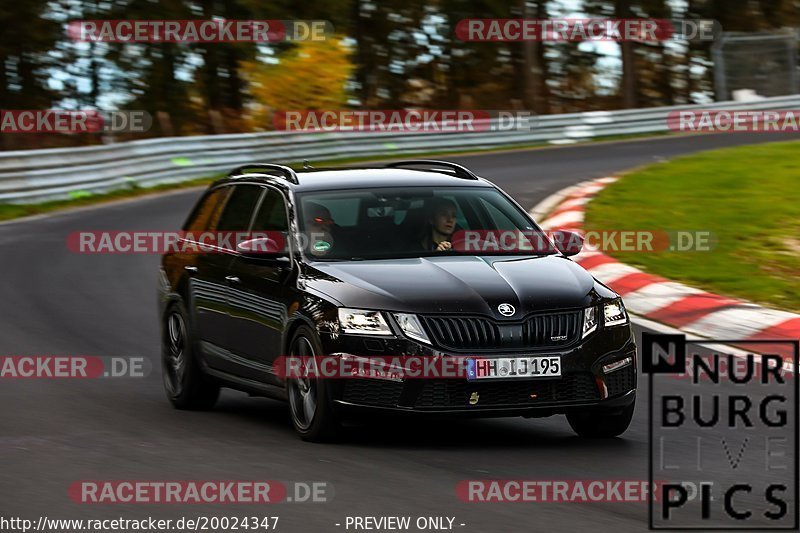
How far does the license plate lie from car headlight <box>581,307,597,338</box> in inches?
12.3

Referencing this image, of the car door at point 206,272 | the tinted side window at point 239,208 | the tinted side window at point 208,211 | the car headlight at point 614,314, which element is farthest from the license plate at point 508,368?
the tinted side window at point 208,211

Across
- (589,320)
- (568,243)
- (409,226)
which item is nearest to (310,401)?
(409,226)

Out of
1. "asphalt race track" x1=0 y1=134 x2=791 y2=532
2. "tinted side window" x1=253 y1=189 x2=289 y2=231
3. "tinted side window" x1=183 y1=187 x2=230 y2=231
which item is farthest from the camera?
"tinted side window" x1=183 y1=187 x2=230 y2=231

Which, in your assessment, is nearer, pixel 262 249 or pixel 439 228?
pixel 262 249

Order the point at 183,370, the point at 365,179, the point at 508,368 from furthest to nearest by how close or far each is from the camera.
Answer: the point at 183,370 → the point at 365,179 → the point at 508,368

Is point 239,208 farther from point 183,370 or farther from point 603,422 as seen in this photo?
point 603,422

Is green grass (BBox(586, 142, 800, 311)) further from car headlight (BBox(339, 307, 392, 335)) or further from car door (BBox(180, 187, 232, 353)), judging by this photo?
car headlight (BBox(339, 307, 392, 335))

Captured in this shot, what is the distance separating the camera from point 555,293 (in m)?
8.38

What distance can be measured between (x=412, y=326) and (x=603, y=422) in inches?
51.2

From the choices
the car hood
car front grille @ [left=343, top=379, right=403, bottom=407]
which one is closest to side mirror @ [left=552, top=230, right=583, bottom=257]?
the car hood

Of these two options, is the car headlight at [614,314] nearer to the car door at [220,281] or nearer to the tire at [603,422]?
the tire at [603,422]

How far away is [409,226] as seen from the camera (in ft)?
30.4

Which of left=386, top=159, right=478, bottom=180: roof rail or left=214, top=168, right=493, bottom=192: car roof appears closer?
left=214, top=168, right=493, bottom=192: car roof

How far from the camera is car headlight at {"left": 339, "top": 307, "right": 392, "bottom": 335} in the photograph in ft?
26.9
